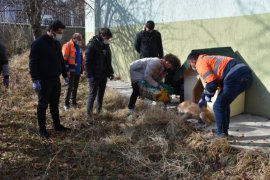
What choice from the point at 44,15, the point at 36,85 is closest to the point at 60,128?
the point at 36,85

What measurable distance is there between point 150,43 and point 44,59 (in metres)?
2.89

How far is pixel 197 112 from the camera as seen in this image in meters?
6.65

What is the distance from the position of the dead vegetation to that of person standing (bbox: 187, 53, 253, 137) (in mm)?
469

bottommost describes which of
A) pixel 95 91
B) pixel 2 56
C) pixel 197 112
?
pixel 197 112

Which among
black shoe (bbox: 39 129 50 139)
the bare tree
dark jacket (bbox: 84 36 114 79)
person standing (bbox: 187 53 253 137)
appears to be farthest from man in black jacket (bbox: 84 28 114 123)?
the bare tree

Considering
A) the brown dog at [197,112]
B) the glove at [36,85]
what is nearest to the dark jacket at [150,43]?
the brown dog at [197,112]

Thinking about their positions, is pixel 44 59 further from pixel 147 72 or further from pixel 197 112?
pixel 197 112

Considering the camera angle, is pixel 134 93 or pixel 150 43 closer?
pixel 134 93

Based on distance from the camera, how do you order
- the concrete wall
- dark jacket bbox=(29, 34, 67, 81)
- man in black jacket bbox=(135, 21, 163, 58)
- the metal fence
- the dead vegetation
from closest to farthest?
the dead vegetation
dark jacket bbox=(29, 34, 67, 81)
the concrete wall
man in black jacket bbox=(135, 21, 163, 58)
the metal fence

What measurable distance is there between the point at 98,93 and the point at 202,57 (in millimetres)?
2417

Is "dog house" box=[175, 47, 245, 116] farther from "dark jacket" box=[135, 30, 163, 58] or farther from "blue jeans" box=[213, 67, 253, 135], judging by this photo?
"blue jeans" box=[213, 67, 253, 135]

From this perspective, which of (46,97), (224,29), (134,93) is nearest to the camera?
(46,97)

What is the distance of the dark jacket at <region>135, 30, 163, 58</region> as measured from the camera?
7.96 m

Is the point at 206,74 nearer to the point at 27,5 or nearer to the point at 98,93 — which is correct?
the point at 98,93
